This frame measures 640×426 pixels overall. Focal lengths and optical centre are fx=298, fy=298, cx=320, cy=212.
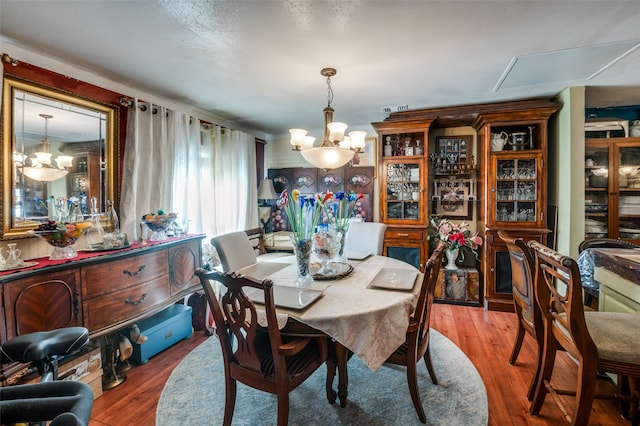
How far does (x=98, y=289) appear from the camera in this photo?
Result: 1964 mm

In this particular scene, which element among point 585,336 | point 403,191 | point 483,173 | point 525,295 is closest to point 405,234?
point 403,191

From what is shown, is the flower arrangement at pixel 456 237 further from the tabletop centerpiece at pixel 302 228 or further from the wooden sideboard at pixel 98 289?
the wooden sideboard at pixel 98 289

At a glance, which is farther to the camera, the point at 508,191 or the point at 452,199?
the point at 452,199

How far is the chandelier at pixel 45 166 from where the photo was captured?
202 centimetres

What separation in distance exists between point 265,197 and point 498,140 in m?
3.10

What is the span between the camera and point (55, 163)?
2.16 meters

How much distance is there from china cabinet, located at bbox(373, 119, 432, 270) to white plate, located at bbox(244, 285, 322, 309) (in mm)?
2253

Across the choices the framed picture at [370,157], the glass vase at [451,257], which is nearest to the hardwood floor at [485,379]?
the glass vase at [451,257]

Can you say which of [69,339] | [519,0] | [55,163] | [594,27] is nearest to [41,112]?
[55,163]

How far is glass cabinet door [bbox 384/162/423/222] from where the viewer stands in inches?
148

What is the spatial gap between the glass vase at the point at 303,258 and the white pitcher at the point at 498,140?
2.71 m

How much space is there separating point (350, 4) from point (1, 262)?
237 cm

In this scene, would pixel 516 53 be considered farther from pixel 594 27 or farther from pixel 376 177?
pixel 376 177

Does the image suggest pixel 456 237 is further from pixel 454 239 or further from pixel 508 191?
pixel 508 191
